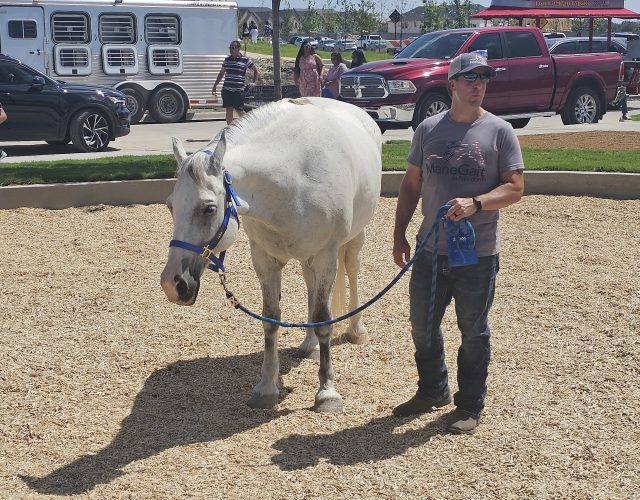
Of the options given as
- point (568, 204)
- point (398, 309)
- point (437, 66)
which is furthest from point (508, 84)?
point (398, 309)

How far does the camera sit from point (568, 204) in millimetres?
11523

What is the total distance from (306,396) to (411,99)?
1210 cm

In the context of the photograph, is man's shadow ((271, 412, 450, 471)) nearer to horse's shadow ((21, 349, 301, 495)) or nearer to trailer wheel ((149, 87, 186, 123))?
horse's shadow ((21, 349, 301, 495))

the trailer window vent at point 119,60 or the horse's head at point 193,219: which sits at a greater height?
the trailer window vent at point 119,60

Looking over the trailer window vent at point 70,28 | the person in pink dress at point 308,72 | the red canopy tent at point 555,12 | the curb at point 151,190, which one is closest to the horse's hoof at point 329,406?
the curb at point 151,190

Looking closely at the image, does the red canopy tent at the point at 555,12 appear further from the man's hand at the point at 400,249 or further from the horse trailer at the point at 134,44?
the man's hand at the point at 400,249

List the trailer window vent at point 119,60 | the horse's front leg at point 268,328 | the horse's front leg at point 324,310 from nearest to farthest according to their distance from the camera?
the horse's front leg at point 324,310
the horse's front leg at point 268,328
the trailer window vent at point 119,60

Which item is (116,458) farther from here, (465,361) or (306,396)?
(465,361)

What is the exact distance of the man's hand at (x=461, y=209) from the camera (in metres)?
4.98

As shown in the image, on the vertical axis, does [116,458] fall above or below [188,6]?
below

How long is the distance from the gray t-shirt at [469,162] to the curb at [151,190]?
6.52m

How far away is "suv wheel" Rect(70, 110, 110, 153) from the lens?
16.5 meters

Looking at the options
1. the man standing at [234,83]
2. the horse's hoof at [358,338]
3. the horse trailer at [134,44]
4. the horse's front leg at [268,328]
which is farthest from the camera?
the horse trailer at [134,44]

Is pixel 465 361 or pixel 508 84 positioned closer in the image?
pixel 465 361
